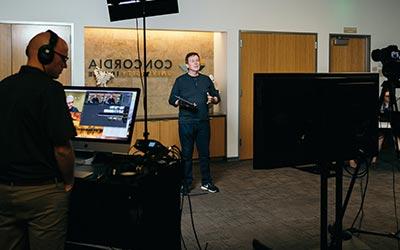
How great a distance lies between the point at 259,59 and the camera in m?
7.55

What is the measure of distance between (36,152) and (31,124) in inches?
5.2

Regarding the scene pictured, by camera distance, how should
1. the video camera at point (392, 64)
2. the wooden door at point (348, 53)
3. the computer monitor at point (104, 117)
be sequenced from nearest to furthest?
the computer monitor at point (104, 117)
the video camera at point (392, 64)
the wooden door at point (348, 53)

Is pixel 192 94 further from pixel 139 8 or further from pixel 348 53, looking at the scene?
pixel 348 53

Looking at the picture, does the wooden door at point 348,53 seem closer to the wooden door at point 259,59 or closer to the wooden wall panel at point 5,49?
the wooden door at point 259,59

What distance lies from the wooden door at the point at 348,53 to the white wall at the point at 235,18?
139 mm

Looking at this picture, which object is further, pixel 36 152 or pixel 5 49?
pixel 5 49

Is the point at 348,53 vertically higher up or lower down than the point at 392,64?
higher up

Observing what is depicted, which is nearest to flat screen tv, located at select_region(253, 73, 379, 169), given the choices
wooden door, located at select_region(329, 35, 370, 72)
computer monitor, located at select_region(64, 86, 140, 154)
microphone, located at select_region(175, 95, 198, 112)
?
computer monitor, located at select_region(64, 86, 140, 154)

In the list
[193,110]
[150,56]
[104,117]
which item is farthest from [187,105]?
[104,117]

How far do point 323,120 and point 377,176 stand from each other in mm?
4185

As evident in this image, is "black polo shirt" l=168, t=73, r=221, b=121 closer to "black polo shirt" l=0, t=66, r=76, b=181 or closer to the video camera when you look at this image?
the video camera

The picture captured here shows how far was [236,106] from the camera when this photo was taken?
7445 millimetres

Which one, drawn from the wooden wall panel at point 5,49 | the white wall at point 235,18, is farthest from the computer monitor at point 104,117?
the white wall at point 235,18

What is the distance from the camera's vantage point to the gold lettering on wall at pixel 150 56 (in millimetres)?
6805
